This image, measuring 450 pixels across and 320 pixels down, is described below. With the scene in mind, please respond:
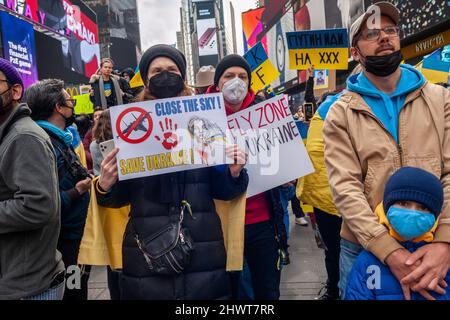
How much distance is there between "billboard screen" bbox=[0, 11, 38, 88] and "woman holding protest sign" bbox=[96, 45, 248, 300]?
11.2 metres

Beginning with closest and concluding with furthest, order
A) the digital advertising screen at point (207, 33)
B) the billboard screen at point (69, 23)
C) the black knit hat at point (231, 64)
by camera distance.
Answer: the black knit hat at point (231, 64)
the billboard screen at point (69, 23)
the digital advertising screen at point (207, 33)

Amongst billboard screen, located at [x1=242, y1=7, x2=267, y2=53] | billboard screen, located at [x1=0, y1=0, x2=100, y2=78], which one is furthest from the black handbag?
billboard screen, located at [x1=242, y1=7, x2=267, y2=53]

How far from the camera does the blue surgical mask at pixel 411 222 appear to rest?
1.57m

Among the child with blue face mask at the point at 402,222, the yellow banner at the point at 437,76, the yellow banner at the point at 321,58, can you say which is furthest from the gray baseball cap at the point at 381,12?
the yellow banner at the point at 437,76

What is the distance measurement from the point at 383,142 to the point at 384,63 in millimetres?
403

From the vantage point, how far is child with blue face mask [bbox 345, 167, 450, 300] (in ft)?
5.18

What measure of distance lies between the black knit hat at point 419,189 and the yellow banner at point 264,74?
11.7 feet

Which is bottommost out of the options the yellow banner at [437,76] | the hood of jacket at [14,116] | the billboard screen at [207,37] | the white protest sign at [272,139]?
the white protest sign at [272,139]

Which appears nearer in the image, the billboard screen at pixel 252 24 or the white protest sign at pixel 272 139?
the white protest sign at pixel 272 139

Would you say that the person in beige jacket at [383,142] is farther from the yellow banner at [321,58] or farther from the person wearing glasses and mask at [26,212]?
the yellow banner at [321,58]

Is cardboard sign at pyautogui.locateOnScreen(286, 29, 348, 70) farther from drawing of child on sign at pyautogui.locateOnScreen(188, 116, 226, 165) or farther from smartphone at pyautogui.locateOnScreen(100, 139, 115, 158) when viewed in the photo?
smartphone at pyautogui.locateOnScreen(100, 139, 115, 158)

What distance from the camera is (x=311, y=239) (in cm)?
595

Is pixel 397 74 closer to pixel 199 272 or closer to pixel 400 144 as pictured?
pixel 400 144
